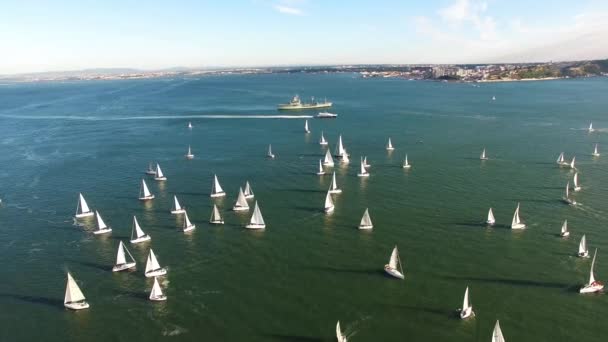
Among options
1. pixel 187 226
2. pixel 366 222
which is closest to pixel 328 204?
pixel 366 222

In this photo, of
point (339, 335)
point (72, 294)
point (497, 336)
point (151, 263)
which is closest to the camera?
point (497, 336)

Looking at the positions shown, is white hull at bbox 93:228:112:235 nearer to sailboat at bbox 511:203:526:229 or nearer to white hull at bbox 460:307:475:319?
white hull at bbox 460:307:475:319

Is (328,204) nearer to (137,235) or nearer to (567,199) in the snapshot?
(137,235)

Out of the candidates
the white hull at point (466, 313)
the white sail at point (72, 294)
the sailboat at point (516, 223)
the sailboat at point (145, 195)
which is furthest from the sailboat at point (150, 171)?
the white hull at point (466, 313)

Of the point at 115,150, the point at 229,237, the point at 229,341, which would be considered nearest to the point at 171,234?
the point at 229,237

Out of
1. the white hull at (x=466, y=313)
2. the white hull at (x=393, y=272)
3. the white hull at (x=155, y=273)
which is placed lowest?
the white hull at (x=466, y=313)

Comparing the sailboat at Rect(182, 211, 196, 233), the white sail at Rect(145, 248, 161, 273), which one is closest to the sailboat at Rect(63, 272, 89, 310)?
the white sail at Rect(145, 248, 161, 273)

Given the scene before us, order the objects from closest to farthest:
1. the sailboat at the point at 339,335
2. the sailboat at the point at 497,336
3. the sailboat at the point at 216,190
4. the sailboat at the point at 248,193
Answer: the sailboat at the point at 497,336
the sailboat at the point at 339,335
the sailboat at the point at 248,193
the sailboat at the point at 216,190

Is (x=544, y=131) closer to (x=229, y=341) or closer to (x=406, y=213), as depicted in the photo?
(x=406, y=213)

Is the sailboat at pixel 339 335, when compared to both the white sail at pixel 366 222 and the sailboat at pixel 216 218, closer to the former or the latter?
the white sail at pixel 366 222
